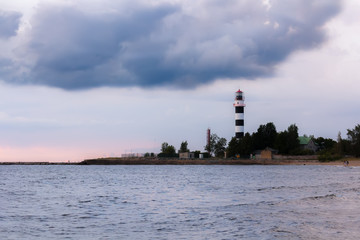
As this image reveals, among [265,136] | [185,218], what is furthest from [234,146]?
[185,218]

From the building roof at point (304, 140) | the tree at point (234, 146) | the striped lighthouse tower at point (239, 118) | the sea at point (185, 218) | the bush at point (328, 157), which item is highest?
the striped lighthouse tower at point (239, 118)

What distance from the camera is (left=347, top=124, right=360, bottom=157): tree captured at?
527 feet

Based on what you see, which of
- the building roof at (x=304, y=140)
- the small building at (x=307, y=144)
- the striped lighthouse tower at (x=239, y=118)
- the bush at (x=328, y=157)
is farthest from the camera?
the building roof at (x=304, y=140)

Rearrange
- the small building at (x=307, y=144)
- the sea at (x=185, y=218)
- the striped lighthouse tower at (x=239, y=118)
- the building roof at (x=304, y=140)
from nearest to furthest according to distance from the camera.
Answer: the sea at (x=185, y=218) < the striped lighthouse tower at (x=239, y=118) < the small building at (x=307, y=144) < the building roof at (x=304, y=140)

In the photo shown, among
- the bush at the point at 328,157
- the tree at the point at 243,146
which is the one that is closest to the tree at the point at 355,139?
the bush at the point at 328,157

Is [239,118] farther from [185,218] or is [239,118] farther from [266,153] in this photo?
[185,218]

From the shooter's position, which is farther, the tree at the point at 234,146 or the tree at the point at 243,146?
the tree at the point at 234,146

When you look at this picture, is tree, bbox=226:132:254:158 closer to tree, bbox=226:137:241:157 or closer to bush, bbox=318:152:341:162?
tree, bbox=226:137:241:157

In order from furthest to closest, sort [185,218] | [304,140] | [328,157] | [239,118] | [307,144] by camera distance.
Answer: [304,140], [307,144], [239,118], [328,157], [185,218]

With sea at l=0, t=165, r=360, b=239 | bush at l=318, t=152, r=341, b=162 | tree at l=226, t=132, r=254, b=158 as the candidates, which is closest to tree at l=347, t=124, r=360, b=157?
bush at l=318, t=152, r=341, b=162

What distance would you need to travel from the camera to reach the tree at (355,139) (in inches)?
6319

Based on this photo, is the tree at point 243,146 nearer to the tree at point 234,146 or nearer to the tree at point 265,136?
the tree at point 234,146

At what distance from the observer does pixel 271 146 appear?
589 ft

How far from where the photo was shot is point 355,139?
16512 cm
